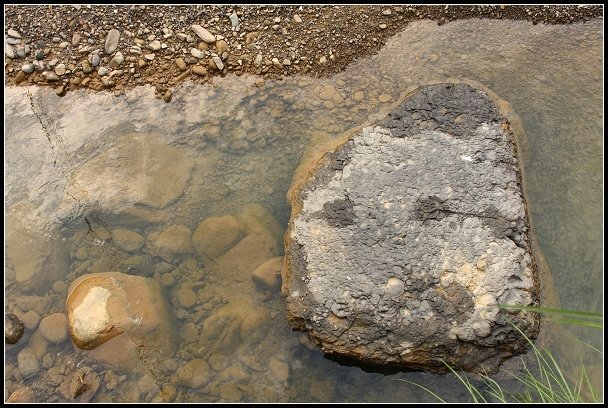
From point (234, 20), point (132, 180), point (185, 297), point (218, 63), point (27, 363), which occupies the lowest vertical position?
point (27, 363)

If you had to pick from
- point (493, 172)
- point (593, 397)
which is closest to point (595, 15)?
point (493, 172)

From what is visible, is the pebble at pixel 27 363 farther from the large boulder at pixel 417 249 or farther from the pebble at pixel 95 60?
the pebble at pixel 95 60

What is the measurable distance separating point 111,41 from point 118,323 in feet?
4.67

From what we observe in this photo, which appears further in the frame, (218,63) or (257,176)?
(218,63)

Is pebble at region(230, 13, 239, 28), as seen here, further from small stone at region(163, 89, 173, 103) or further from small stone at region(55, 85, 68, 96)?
small stone at region(55, 85, 68, 96)

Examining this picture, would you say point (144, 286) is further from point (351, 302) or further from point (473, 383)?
point (473, 383)

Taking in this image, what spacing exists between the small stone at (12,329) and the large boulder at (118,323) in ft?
0.78

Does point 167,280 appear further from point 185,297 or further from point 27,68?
point 27,68

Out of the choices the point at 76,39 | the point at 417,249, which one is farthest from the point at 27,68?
the point at 417,249

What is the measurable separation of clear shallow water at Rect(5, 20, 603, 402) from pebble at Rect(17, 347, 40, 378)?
0.03 metres

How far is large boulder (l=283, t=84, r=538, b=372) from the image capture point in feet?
6.18

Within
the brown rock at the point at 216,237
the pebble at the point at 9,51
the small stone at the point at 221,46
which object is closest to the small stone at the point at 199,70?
the small stone at the point at 221,46

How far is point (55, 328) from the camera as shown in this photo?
7.36 ft

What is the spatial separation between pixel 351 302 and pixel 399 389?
45 cm
